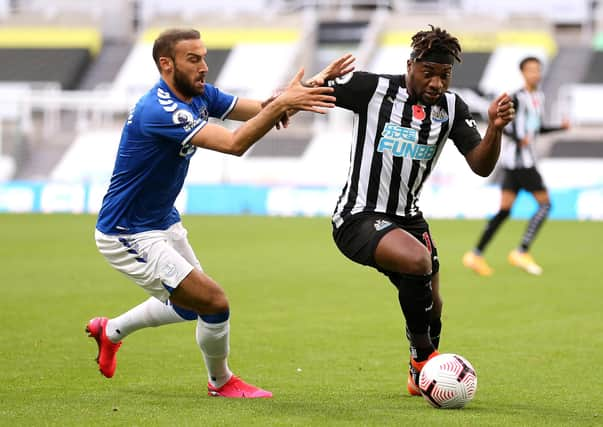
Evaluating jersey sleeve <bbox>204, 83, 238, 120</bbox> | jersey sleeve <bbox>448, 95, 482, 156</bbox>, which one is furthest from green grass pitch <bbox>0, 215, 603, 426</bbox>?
jersey sleeve <bbox>204, 83, 238, 120</bbox>

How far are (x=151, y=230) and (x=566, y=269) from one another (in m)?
9.11

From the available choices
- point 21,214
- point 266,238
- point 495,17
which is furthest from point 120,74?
point 266,238

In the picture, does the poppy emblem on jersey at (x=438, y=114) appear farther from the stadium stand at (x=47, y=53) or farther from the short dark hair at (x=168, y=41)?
the stadium stand at (x=47, y=53)

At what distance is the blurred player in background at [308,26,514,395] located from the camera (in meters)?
6.83

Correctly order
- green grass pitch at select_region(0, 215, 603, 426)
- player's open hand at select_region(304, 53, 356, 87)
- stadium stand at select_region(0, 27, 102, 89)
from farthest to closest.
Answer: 1. stadium stand at select_region(0, 27, 102, 89)
2. player's open hand at select_region(304, 53, 356, 87)
3. green grass pitch at select_region(0, 215, 603, 426)

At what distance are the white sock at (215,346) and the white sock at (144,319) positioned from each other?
439mm

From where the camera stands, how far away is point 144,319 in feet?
24.3

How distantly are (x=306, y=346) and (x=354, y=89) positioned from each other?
2.60 meters

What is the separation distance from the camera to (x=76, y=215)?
26172mm

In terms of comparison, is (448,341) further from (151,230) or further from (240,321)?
(151,230)

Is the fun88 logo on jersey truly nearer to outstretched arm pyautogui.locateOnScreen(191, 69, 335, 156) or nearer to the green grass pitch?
outstretched arm pyautogui.locateOnScreen(191, 69, 335, 156)

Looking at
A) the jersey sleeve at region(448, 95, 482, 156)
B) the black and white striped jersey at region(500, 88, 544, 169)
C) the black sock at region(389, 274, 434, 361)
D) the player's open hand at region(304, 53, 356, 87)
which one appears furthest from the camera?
the black and white striped jersey at region(500, 88, 544, 169)

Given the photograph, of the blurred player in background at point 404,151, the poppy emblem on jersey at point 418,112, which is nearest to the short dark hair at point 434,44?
the blurred player in background at point 404,151

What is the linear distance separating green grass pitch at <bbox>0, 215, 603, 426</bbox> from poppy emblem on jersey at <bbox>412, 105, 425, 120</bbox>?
1.73m
